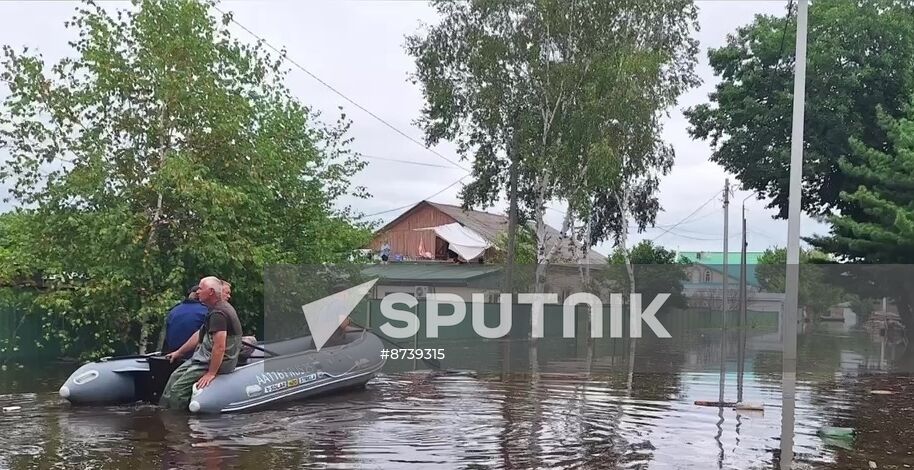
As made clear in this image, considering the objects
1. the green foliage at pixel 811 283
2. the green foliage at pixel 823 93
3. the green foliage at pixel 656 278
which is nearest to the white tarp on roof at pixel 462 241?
the green foliage at pixel 656 278

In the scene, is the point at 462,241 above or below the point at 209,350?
above

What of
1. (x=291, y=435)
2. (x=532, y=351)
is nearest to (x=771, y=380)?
(x=532, y=351)

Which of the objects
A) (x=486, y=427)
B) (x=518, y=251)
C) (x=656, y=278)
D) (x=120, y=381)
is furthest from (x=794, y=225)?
(x=518, y=251)

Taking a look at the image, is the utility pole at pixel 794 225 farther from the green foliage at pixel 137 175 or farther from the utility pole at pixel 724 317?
the green foliage at pixel 137 175

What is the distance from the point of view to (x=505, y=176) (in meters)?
26.8

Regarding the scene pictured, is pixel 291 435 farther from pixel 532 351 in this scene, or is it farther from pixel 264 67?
pixel 532 351

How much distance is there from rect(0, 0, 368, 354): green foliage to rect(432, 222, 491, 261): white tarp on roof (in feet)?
67.6

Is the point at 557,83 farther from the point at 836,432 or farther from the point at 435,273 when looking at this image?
the point at 836,432

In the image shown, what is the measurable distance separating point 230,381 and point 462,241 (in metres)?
26.2

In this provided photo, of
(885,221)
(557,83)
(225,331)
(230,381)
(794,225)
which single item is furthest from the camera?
(557,83)

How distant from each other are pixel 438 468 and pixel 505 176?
1994cm

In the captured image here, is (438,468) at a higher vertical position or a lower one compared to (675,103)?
lower

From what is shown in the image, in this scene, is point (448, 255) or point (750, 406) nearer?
point (750, 406)

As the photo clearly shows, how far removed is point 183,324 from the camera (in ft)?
34.6
